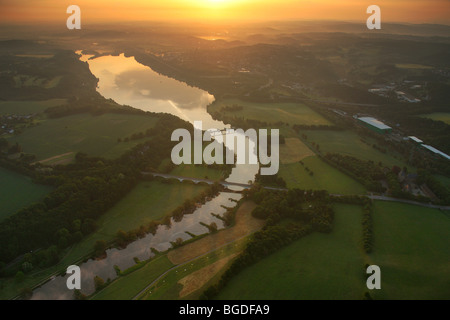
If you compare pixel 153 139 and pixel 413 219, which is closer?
pixel 413 219

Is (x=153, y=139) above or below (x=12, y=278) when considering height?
above

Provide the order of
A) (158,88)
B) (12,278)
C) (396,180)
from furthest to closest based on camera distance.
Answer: (158,88) → (396,180) → (12,278)

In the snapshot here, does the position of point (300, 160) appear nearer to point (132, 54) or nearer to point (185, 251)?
point (185, 251)

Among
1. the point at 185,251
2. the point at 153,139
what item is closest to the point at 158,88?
the point at 153,139

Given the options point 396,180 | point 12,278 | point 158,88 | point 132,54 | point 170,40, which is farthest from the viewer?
point 170,40

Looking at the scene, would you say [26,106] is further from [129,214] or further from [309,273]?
[309,273]

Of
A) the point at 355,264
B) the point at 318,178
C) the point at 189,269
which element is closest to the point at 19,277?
the point at 189,269

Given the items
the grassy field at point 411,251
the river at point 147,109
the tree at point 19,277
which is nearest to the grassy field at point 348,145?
the river at point 147,109

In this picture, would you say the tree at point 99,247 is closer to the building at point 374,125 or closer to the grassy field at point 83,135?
the grassy field at point 83,135
